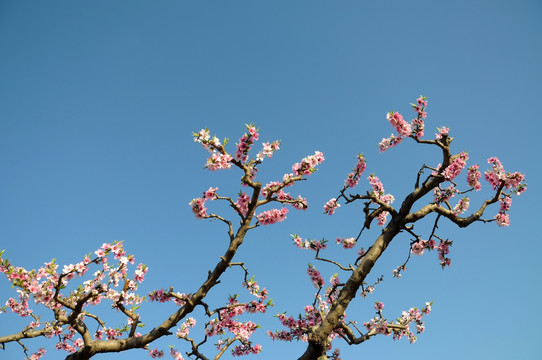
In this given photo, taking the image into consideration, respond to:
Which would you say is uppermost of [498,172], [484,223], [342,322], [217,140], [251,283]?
[217,140]

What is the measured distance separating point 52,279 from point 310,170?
22.5ft

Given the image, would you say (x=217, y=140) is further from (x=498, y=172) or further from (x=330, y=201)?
(x=498, y=172)

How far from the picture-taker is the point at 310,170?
8.41m

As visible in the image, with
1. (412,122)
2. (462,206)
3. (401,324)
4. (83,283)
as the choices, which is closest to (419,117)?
(412,122)

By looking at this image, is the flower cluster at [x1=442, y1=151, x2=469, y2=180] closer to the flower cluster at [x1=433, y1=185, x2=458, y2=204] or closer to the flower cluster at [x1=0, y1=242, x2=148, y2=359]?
the flower cluster at [x1=433, y1=185, x2=458, y2=204]

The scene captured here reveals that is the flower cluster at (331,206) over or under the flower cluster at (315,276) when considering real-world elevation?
over

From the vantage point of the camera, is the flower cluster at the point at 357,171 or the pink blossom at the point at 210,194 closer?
the pink blossom at the point at 210,194

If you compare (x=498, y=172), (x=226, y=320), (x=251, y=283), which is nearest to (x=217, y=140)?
(x=251, y=283)

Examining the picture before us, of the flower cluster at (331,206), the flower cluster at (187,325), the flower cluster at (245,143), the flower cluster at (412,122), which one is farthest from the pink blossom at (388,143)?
the flower cluster at (187,325)

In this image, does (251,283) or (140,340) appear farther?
(251,283)

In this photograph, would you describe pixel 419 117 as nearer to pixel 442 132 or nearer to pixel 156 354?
pixel 442 132

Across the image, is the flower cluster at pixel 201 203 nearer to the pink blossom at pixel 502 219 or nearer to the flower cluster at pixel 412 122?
the flower cluster at pixel 412 122

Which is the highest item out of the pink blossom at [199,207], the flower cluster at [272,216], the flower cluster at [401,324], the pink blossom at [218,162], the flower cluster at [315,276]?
the pink blossom at [218,162]

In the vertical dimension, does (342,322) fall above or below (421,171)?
below
